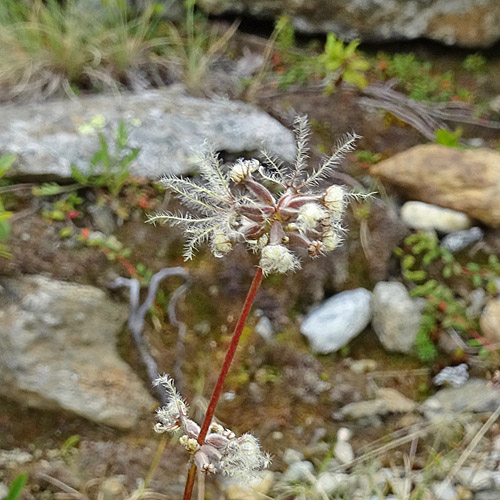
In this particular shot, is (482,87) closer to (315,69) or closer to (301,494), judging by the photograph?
(315,69)

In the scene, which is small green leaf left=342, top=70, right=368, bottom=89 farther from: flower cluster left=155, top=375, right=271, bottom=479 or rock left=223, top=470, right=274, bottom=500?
flower cluster left=155, top=375, right=271, bottom=479

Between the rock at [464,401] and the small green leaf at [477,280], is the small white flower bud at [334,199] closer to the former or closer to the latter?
the rock at [464,401]

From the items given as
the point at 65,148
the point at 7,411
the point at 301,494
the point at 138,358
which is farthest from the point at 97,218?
the point at 301,494

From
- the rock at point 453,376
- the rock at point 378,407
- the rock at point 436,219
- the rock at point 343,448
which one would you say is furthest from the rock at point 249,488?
the rock at point 436,219

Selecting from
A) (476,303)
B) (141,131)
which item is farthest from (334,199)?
(141,131)

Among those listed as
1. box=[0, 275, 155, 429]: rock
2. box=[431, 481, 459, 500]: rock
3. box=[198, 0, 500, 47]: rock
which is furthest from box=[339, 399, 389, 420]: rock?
box=[198, 0, 500, 47]: rock

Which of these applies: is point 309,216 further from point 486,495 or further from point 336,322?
point 486,495
